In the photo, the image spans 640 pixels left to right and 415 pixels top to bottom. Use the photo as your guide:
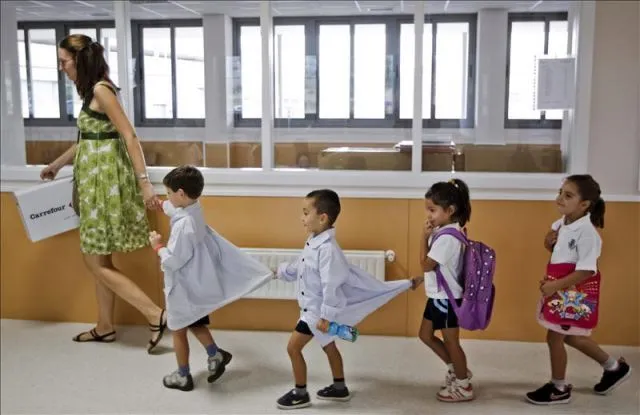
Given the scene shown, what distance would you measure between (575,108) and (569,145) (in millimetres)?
211

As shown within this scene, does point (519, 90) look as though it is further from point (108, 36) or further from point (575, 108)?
point (108, 36)

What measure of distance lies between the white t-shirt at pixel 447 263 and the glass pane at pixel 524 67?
1.28m

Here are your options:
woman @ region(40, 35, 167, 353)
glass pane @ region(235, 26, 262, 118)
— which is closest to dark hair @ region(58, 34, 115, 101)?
woman @ region(40, 35, 167, 353)

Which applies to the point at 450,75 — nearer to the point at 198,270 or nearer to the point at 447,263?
the point at 447,263

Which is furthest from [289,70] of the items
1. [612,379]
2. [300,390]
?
[612,379]

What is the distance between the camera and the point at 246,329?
12.6 ft

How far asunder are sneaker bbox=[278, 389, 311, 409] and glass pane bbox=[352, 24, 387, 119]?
1.90 metres

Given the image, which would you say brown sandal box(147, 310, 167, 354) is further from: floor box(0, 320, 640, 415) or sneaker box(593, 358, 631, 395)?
sneaker box(593, 358, 631, 395)

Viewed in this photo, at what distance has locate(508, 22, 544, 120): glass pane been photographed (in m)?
3.68

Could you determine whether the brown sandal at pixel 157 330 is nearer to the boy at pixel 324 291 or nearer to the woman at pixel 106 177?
the woman at pixel 106 177

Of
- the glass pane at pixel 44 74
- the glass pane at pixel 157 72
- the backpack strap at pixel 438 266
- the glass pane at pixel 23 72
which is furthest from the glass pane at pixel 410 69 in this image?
the glass pane at pixel 23 72

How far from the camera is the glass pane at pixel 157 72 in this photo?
409 centimetres

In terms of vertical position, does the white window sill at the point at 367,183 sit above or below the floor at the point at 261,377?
above

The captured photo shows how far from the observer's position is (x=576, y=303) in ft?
9.13
